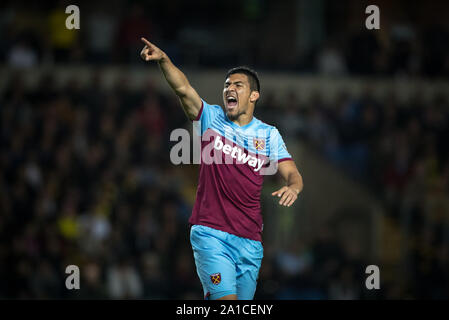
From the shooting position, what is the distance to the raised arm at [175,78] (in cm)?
571

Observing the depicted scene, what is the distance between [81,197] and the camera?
1187 cm

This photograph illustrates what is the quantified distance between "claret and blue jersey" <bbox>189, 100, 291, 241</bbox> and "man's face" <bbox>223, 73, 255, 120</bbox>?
0.15 meters

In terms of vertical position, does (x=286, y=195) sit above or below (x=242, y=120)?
below

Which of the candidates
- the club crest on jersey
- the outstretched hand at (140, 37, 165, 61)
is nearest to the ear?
the club crest on jersey

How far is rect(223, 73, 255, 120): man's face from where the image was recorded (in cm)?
613

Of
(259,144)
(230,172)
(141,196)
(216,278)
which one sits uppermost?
(259,144)

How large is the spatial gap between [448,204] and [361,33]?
215 inches

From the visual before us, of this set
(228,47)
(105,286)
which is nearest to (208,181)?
(105,286)

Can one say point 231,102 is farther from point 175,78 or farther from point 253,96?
point 175,78

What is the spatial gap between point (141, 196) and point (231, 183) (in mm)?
6138

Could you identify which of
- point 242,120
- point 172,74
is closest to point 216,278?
point 242,120

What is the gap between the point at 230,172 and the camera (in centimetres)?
609

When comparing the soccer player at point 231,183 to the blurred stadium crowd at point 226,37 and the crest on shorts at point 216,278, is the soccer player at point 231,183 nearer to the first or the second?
the crest on shorts at point 216,278

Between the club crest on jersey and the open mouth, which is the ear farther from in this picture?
the club crest on jersey
